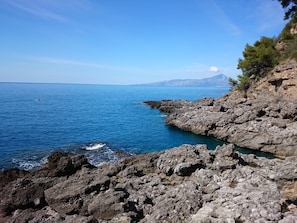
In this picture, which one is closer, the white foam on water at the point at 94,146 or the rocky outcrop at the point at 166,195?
the rocky outcrop at the point at 166,195

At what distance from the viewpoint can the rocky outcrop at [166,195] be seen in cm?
1717

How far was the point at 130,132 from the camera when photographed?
59.6m

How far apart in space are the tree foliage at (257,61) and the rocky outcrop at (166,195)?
49.6 meters

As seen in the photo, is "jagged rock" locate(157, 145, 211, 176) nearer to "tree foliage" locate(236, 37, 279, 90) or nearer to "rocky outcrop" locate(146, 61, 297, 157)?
"rocky outcrop" locate(146, 61, 297, 157)

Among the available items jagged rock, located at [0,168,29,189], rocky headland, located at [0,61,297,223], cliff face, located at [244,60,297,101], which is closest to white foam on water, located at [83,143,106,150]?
rocky headland, located at [0,61,297,223]

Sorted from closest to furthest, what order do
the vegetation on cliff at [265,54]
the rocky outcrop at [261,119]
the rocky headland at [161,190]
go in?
the rocky headland at [161,190] → the rocky outcrop at [261,119] → the vegetation on cliff at [265,54]

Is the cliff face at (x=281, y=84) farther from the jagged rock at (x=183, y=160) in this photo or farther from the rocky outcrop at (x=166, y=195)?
the jagged rock at (x=183, y=160)

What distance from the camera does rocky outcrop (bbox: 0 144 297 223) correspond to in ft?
56.3

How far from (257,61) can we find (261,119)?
27231mm

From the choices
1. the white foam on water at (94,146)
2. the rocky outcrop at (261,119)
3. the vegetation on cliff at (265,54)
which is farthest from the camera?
the vegetation on cliff at (265,54)

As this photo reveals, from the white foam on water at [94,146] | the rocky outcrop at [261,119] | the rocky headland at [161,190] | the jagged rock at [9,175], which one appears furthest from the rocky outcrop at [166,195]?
the white foam on water at [94,146]

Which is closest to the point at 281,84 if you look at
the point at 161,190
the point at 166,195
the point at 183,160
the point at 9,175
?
the point at 183,160

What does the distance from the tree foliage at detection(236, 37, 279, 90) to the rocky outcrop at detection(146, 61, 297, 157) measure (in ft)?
23.1

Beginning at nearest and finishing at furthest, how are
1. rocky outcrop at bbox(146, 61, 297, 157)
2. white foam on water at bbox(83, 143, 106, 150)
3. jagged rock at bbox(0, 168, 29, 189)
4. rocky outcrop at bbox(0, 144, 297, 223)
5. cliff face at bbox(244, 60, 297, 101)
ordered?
rocky outcrop at bbox(0, 144, 297, 223)
jagged rock at bbox(0, 168, 29, 189)
rocky outcrop at bbox(146, 61, 297, 157)
white foam on water at bbox(83, 143, 106, 150)
cliff face at bbox(244, 60, 297, 101)
